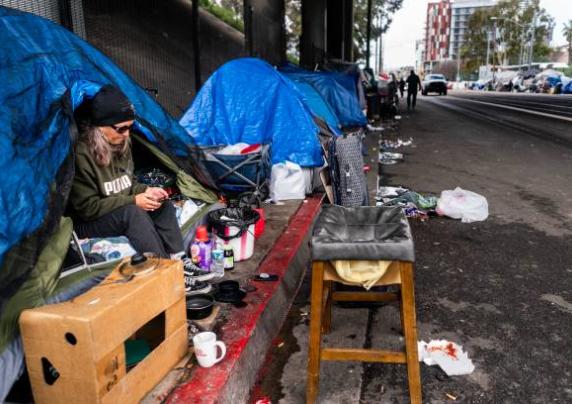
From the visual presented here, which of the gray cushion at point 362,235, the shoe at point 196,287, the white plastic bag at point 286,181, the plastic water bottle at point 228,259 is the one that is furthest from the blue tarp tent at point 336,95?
the gray cushion at point 362,235

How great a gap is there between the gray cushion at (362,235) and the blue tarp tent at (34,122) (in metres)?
1.37

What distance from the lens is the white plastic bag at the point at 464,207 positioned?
569 cm

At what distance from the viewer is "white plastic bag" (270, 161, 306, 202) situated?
5742 millimetres

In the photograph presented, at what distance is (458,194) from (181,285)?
4512mm

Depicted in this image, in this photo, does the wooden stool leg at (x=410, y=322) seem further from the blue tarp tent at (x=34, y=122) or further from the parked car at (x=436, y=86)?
the parked car at (x=436, y=86)

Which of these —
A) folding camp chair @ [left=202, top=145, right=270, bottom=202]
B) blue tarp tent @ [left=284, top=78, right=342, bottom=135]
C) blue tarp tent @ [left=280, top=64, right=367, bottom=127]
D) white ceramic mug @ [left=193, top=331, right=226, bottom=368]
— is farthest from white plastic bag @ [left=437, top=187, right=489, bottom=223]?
blue tarp tent @ [left=280, top=64, right=367, bottom=127]

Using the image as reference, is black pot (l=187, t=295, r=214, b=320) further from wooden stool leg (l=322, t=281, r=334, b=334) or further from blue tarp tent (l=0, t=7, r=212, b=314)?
blue tarp tent (l=0, t=7, r=212, b=314)

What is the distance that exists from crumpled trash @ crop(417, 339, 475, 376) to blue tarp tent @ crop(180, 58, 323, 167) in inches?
129

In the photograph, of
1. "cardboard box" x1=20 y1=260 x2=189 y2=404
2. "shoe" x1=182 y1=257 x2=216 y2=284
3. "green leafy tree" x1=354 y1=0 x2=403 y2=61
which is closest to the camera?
"cardboard box" x1=20 y1=260 x2=189 y2=404

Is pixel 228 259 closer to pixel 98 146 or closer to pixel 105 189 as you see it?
pixel 105 189

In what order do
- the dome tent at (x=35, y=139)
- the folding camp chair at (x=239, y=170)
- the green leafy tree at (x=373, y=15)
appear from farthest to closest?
the green leafy tree at (x=373, y=15) < the folding camp chair at (x=239, y=170) < the dome tent at (x=35, y=139)

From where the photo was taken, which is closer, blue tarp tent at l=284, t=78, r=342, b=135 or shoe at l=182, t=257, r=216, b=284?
shoe at l=182, t=257, r=216, b=284

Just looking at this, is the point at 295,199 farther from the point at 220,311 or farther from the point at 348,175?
the point at 220,311

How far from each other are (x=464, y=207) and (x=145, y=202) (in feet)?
13.2
